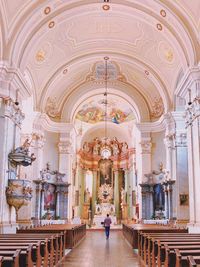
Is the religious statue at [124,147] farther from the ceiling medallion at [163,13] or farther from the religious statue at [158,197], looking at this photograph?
the ceiling medallion at [163,13]

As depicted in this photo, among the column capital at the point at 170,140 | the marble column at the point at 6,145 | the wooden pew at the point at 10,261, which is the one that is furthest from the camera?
the column capital at the point at 170,140

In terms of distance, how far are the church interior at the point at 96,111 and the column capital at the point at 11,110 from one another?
34mm

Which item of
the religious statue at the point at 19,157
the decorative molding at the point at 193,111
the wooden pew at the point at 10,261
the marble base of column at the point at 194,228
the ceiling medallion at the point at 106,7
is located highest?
the ceiling medallion at the point at 106,7

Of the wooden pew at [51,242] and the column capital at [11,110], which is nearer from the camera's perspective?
the wooden pew at [51,242]

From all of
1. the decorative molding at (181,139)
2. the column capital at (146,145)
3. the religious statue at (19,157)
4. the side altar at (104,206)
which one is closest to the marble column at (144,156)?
the column capital at (146,145)

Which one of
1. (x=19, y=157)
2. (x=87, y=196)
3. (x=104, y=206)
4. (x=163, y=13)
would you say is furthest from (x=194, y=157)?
(x=87, y=196)

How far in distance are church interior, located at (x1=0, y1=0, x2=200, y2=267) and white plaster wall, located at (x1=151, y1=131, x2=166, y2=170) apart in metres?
0.05

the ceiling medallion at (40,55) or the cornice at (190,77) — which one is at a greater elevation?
the ceiling medallion at (40,55)

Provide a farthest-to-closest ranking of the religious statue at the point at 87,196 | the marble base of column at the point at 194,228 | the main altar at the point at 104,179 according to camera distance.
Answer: the religious statue at the point at 87,196 → the main altar at the point at 104,179 → the marble base of column at the point at 194,228

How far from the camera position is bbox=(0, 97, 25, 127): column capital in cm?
1113

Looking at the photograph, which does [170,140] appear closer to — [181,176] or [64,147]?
[181,176]

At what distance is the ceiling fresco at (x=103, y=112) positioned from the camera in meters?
25.2

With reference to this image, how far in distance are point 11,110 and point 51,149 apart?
331 inches

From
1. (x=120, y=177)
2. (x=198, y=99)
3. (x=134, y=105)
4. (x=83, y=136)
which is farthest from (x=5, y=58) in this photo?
(x=120, y=177)
